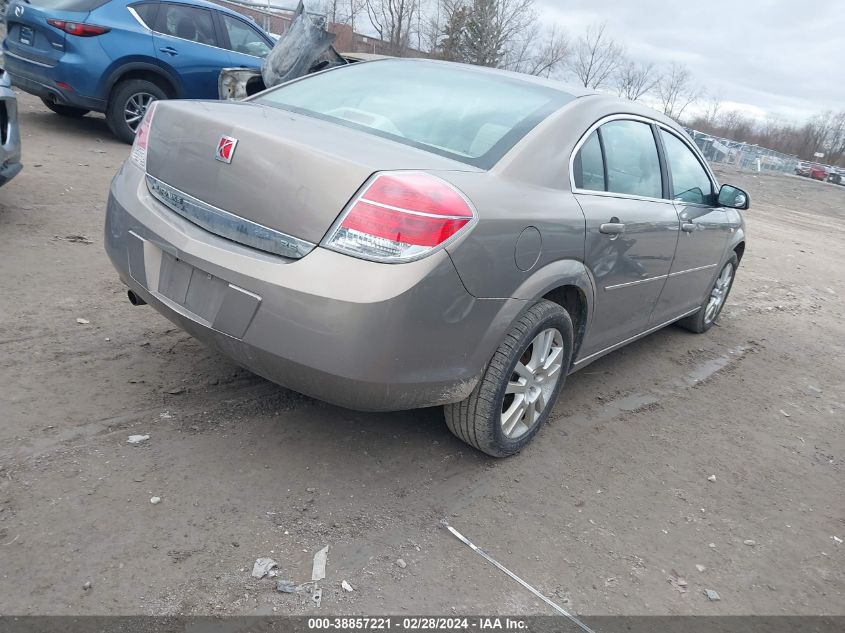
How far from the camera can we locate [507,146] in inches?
115

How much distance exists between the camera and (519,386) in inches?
123

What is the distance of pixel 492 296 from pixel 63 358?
226 centimetres

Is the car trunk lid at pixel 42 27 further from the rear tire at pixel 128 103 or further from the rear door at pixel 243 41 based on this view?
the rear door at pixel 243 41

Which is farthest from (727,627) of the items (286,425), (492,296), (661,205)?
(661,205)

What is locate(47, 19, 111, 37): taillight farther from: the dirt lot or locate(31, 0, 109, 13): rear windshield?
the dirt lot

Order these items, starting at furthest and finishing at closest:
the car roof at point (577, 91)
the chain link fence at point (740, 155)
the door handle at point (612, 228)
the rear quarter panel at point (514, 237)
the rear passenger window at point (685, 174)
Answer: the chain link fence at point (740, 155)
the rear passenger window at point (685, 174)
the car roof at point (577, 91)
the door handle at point (612, 228)
the rear quarter panel at point (514, 237)

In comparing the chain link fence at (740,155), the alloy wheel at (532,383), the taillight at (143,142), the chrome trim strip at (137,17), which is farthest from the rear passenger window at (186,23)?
the chain link fence at (740,155)

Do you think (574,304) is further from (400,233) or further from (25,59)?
(25,59)

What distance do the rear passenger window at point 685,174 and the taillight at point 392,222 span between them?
7.71 feet

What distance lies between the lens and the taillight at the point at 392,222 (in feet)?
7.73

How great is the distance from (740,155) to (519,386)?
4681cm

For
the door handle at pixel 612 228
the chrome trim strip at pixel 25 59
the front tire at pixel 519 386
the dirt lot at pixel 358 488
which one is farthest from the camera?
the chrome trim strip at pixel 25 59

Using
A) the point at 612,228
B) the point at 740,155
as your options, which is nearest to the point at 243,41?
the point at 612,228

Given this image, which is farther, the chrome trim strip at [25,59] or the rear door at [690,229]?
the chrome trim strip at [25,59]
